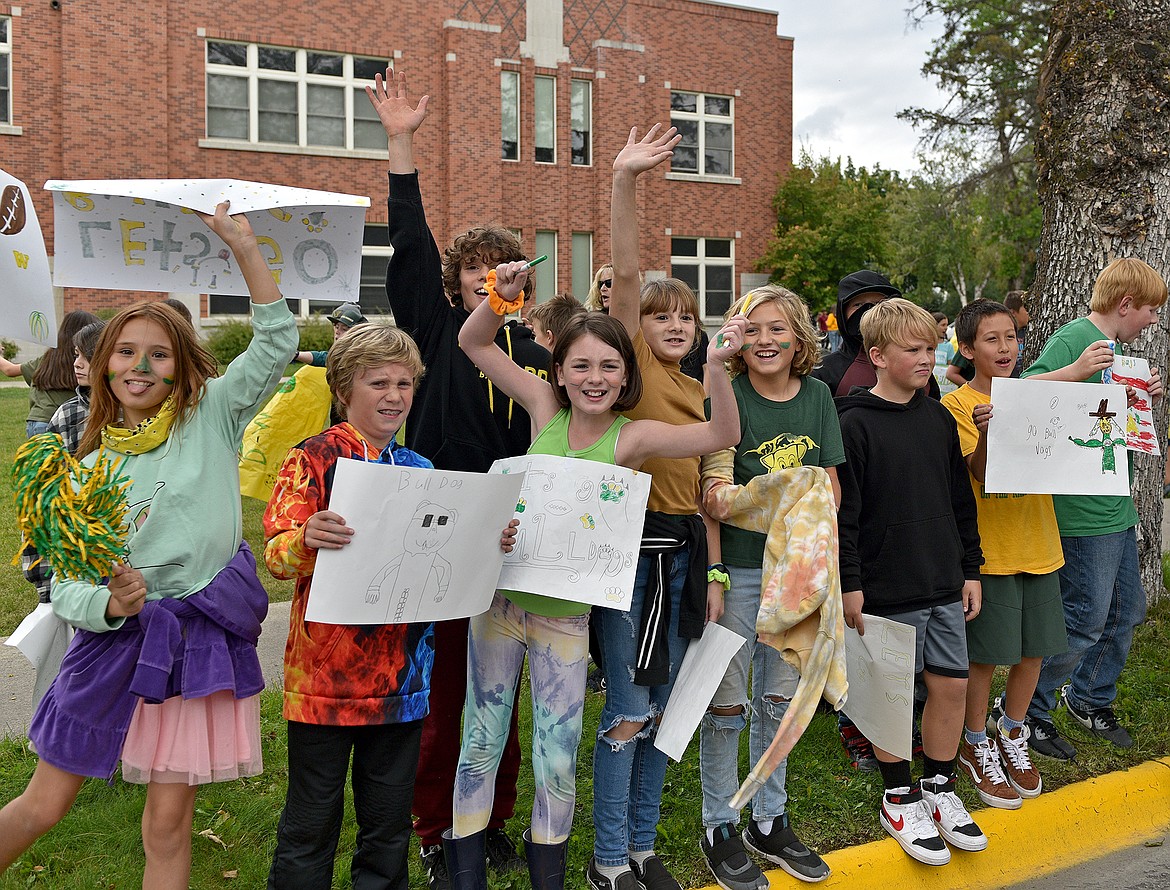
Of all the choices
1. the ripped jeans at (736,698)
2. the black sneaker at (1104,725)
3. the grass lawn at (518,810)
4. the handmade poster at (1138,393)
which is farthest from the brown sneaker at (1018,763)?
the handmade poster at (1138,393)

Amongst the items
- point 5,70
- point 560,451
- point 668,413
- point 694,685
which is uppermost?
point 5,70

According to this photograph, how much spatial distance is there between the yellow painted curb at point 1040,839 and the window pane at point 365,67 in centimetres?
2247

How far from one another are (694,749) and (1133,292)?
2.90 m

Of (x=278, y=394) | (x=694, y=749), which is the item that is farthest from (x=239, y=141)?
(x=694, y=749)

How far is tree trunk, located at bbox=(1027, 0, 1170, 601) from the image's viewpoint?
18.6 feet

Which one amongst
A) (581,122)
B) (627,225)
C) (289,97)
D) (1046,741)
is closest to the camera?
(627,225)

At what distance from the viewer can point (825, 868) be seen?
3.56 meters

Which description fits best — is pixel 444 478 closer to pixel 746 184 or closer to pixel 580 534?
pixel 580 534

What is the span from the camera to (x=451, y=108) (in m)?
23.5

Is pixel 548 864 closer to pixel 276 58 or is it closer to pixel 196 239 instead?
pixel 196 239

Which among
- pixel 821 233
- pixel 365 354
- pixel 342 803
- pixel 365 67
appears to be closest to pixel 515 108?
pixel 365 67

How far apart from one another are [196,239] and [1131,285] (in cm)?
399

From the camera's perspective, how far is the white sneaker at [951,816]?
12.3 ft

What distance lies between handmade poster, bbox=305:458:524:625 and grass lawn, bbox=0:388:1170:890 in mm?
969
